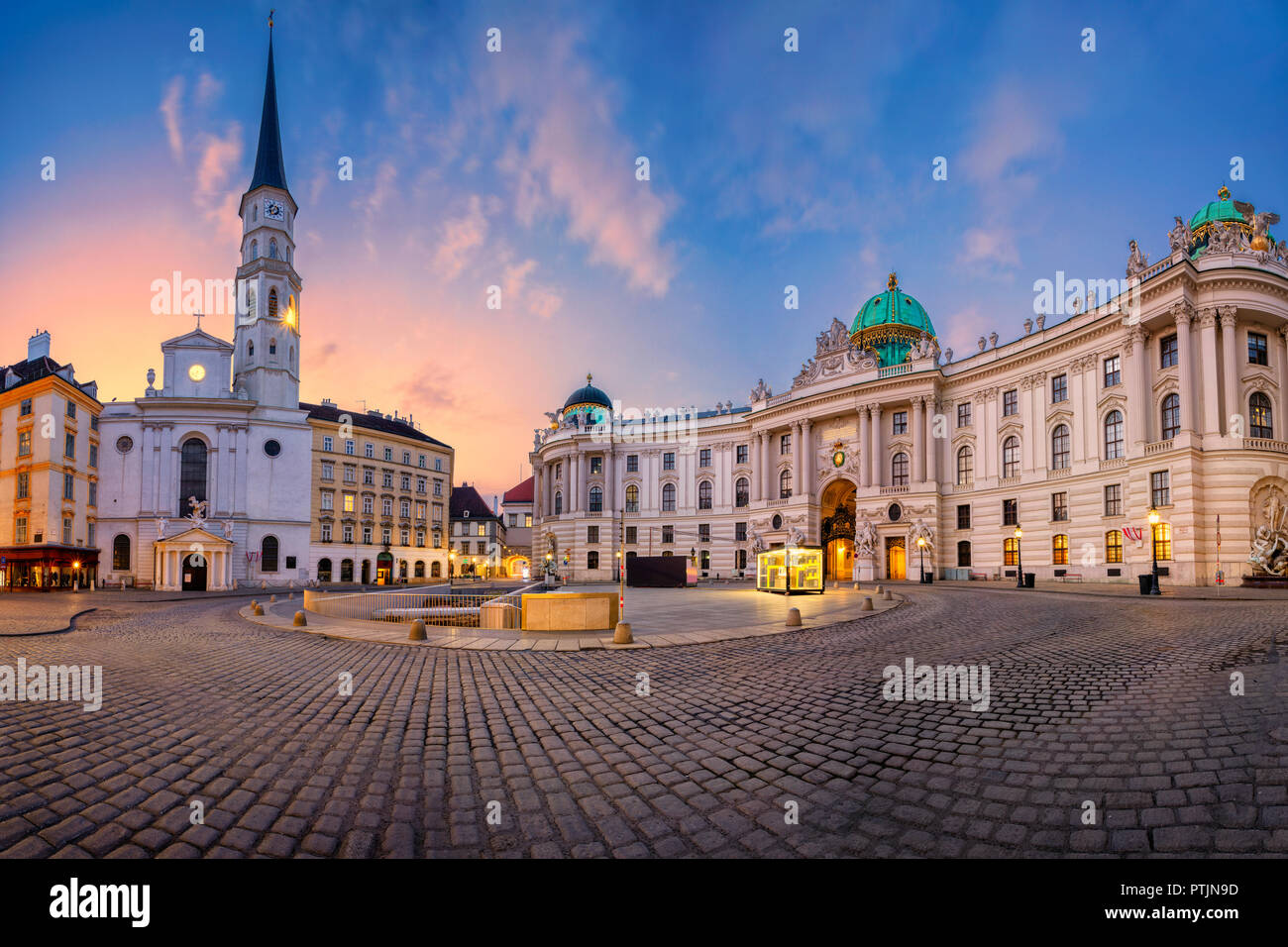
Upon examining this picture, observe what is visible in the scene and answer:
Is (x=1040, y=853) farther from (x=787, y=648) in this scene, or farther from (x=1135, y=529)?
(x=1135, y=529)

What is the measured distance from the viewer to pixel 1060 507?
38906mm

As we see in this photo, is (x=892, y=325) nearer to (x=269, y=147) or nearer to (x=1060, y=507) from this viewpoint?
(x=1060, y=507)

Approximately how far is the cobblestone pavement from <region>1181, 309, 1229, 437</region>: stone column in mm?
30096

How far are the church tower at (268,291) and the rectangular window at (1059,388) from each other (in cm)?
6749

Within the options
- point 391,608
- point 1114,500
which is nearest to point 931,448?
point 1114,500

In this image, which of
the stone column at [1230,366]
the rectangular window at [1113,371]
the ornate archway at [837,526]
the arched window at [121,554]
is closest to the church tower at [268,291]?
the arched window at [121,554]

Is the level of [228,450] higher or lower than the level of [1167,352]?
lower

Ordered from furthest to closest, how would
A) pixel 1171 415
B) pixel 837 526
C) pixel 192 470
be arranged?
pixel 192 470 → pixel 837 526 → pixel 1171 415

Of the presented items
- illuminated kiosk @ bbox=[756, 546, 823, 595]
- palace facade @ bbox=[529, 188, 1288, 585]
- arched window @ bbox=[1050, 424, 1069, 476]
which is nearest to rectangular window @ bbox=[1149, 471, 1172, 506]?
palace facade @ bbox=[529, 188, 1288, 585]

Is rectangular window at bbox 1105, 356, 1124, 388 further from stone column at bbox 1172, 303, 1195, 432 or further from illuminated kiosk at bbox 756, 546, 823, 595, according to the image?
illuminated kiosk at bbox 756, 546, 823, 595

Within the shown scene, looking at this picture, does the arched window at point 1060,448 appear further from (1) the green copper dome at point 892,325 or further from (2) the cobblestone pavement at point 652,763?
(2) the cobblestone pavement at point 652,763

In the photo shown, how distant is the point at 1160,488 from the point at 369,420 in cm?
7052
